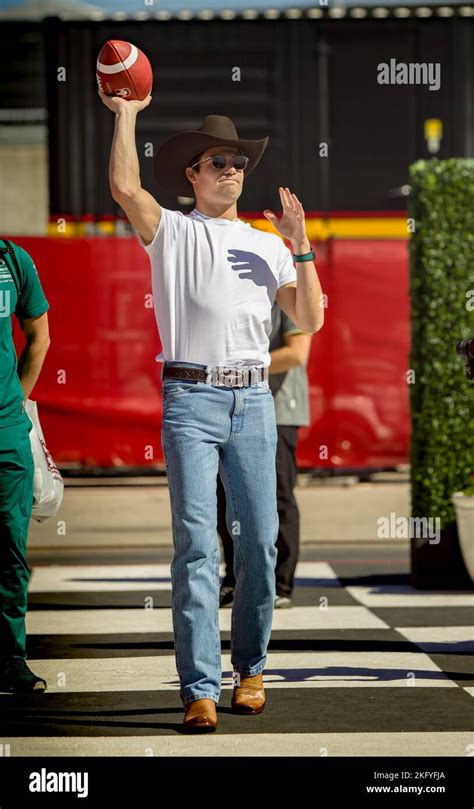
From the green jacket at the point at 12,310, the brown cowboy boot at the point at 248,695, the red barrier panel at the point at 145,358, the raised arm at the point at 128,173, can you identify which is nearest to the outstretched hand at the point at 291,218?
the raised arm at the point at 128,173

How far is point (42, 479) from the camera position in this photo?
6676mm

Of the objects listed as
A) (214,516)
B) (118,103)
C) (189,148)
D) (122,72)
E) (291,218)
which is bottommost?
(214,516)

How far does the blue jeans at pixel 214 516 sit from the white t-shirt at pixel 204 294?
0.10m

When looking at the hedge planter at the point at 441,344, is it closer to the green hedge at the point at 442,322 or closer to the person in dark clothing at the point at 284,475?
the green hedge at the point at 442,322

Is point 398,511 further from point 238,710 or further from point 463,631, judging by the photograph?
point 238,710

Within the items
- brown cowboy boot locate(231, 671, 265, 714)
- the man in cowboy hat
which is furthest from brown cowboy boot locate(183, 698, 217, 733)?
brown cowboy boot locate(231, 671, 265, 714)

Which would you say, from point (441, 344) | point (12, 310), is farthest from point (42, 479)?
point (441, 344)

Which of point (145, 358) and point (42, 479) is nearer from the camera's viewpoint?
point (42, 479)

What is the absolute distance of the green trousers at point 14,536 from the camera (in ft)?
21.1

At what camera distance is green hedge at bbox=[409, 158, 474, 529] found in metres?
9.93

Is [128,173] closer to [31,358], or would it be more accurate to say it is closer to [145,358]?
[31,358]

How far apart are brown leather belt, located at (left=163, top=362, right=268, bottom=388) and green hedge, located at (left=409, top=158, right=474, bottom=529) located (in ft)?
14.1

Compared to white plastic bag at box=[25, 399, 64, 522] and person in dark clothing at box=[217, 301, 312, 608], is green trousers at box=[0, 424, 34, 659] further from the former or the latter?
person in dark clothing at box=[217, 301, 312, 608]

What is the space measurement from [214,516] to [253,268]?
0.91 meters
